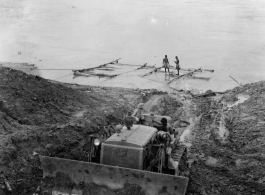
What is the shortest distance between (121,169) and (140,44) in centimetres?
2855

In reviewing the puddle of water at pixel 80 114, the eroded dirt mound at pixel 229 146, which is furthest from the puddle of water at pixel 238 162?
the puddle of water at pixel 80 114

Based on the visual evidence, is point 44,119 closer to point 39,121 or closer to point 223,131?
point 39,121

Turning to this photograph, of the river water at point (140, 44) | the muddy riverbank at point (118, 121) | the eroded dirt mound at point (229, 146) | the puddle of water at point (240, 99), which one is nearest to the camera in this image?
the eroded dirt mound at point (229, 146)

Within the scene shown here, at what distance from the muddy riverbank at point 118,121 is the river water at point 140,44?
4.02 metres

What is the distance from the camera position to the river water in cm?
2414

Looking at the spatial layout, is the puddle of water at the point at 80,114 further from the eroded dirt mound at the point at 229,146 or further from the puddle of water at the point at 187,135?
the eroded dirt mound at the point at 229,146

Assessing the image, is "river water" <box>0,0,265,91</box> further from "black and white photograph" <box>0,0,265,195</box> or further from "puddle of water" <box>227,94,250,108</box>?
"puddle of water" <box>227,94,250,108</box>

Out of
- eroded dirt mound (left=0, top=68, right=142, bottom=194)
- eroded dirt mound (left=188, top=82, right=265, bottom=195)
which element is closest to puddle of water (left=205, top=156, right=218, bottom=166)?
eroded dirt mound (left=188, top=82, right=265, bottom=195)

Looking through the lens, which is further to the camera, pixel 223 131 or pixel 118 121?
pixel 118 121

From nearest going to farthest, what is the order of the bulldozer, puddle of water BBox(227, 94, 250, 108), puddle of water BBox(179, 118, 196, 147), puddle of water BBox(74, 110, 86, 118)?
the bulldozer, puddle of water BBox(179, 118, 196, 147), puddle of water BBox(74, 110, 86, 118), puddle of water BBox(227, 94, 250, 108)

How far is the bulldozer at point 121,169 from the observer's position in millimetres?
7805

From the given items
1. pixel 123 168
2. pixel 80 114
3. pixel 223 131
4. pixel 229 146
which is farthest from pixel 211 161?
pixel 80 114

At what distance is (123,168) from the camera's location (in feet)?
26.1

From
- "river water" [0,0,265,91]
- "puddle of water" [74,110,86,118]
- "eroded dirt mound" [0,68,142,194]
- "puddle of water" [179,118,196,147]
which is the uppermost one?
"eroded dirt mound" [0,68,142,194]
